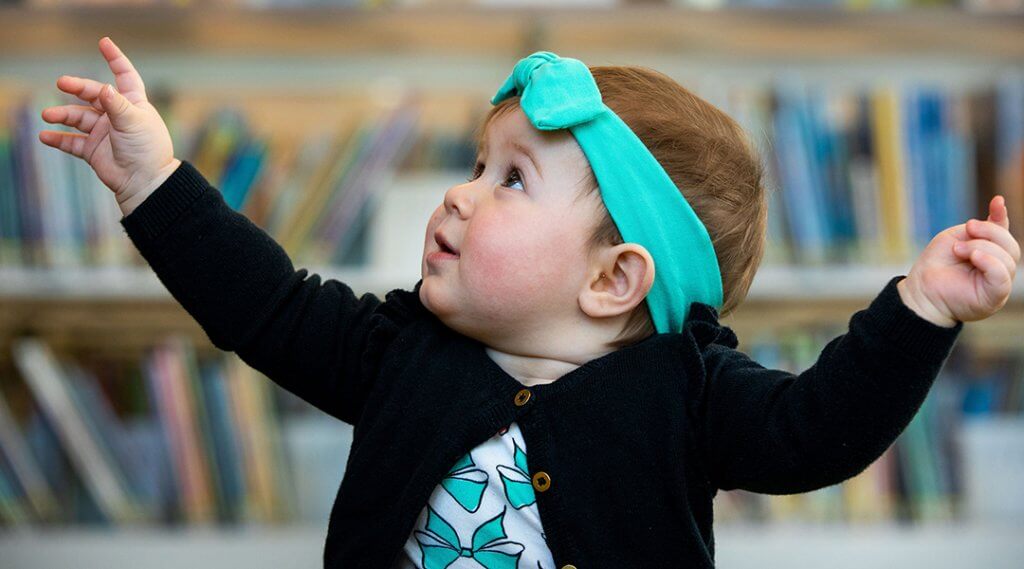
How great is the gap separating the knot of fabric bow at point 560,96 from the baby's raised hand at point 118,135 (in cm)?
31

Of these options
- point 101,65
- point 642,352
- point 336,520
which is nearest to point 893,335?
point 642,352

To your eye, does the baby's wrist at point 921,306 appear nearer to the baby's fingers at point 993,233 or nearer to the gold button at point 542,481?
the baby's fingers at point 993,233

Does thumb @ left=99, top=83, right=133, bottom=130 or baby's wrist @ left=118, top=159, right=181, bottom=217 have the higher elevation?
thumb @ left=99, top=83, right=133, bottom=130

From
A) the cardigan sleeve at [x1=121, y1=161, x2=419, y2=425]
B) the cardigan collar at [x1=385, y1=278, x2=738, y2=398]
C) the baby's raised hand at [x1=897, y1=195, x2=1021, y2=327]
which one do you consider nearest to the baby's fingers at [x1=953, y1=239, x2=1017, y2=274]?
the baby's raised hand at [x1=897, y1=195, x2=1021, y2=327]

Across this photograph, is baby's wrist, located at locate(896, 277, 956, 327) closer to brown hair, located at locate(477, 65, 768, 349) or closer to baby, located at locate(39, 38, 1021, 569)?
baby, located at locate(39, 38, 1021, 569)

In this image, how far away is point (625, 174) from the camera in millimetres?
903

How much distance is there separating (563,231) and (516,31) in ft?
4.76

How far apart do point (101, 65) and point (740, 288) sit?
1928mm

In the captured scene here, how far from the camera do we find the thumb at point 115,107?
90cm

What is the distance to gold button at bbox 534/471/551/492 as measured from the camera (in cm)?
85

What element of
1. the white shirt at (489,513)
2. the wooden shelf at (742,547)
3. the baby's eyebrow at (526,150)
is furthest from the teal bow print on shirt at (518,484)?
the wooden shelf at (742,547)

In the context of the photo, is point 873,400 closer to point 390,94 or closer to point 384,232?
point 384,232

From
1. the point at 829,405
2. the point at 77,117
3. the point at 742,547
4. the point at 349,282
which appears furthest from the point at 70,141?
the point at 742,547

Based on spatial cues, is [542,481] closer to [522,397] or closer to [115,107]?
[522,397]
